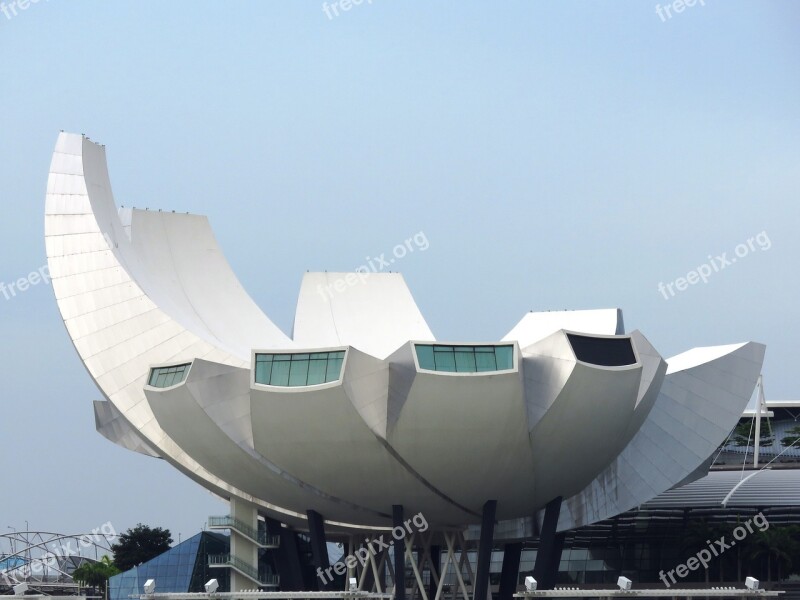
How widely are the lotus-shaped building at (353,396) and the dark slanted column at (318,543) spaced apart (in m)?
0.61

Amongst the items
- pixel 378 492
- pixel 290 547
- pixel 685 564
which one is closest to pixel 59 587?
pixel 290 547

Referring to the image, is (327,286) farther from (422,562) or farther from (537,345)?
(537,345)

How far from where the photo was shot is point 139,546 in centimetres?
8075

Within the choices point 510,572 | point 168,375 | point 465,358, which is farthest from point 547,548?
point 168,375

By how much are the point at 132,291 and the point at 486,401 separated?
1716cm

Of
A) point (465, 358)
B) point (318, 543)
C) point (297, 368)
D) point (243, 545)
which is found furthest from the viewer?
point (243, 545)

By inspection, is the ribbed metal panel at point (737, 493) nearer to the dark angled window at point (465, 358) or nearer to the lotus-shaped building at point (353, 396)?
the lotus-shaped building at point (353, 396)

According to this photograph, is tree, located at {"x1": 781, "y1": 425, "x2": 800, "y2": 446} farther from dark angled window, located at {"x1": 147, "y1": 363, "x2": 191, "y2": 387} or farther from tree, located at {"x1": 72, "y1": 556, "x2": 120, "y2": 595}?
dark angled window, located at {"x1": 147, "y1": 363, "x2": 191, "y2": 387}

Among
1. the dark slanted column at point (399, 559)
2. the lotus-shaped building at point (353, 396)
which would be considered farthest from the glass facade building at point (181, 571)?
the dark slanted column at point (399, 559)

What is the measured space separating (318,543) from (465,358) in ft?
37.2

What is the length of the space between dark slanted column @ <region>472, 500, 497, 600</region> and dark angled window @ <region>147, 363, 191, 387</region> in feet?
42.5

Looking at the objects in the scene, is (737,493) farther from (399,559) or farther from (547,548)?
(399,559)

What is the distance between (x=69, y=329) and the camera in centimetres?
5828

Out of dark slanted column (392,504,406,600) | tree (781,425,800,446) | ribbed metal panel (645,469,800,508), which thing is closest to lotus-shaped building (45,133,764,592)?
dark slanted column (392,504,406,600)
